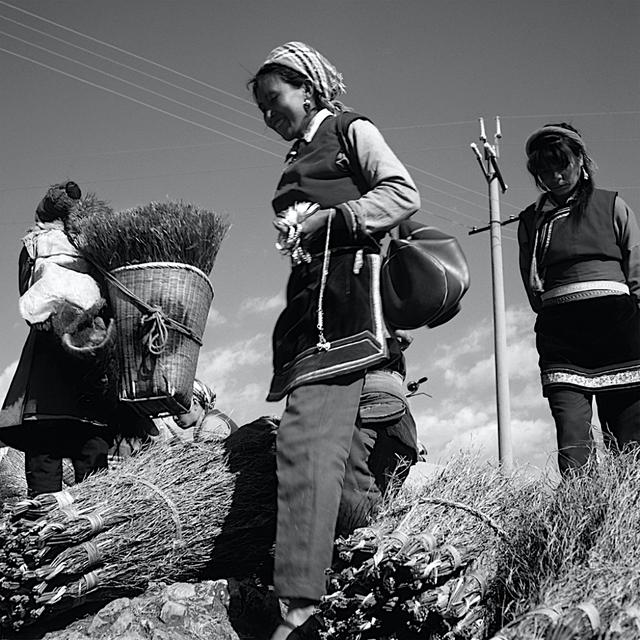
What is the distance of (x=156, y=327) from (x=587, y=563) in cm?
204

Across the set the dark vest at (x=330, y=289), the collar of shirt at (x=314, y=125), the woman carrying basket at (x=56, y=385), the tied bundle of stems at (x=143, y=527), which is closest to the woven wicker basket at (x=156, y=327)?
the woman carrying basket at (x=56, y=385)

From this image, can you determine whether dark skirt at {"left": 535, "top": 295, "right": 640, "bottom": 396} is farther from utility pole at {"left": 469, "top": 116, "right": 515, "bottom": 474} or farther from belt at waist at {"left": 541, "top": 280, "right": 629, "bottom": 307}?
utility pole at {"left": 469, "top": 116, "right": 515, "bottom": 474}

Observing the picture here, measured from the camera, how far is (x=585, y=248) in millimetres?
3225

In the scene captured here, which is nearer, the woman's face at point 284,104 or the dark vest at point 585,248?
the woman's face at point 284,104

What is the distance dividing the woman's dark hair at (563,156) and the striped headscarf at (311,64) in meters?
1.00

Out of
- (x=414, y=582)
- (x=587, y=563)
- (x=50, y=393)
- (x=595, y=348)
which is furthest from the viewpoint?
(x=50, y=393)

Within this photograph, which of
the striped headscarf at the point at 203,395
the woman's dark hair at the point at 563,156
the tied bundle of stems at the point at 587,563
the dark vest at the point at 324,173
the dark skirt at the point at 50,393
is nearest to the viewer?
the tied bundle of stems at the point at 587,563

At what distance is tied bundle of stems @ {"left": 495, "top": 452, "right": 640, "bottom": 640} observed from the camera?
4.85 feet

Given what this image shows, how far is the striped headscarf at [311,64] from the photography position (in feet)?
8.92

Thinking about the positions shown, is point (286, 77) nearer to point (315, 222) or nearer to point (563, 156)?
point (315, 222)

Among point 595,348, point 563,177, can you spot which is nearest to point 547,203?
point 563,177

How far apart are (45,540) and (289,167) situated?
52.5 inches

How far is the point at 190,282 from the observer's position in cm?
345

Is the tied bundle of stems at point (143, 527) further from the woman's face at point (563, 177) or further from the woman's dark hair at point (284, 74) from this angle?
the woman's face at point (563, 177)
